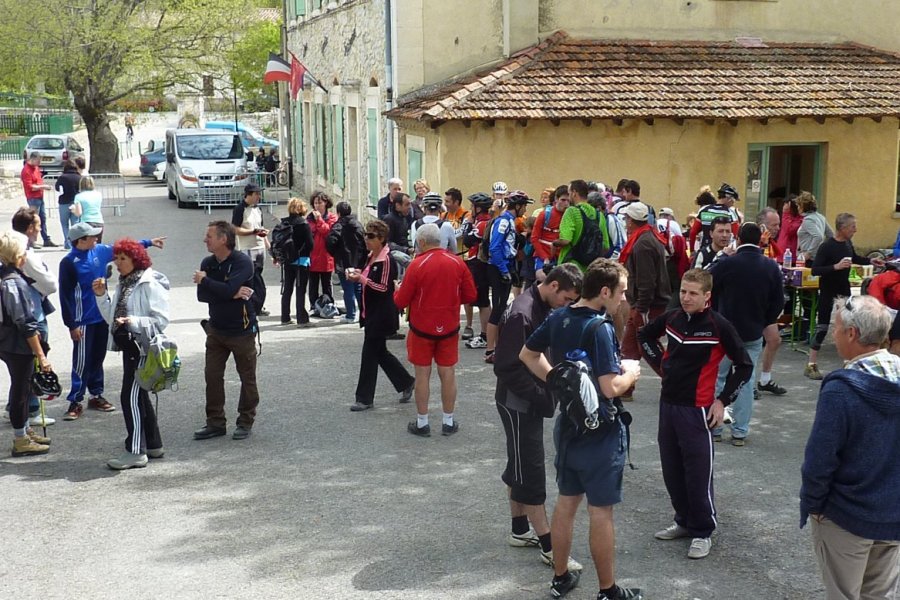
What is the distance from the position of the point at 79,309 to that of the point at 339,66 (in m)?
15.5

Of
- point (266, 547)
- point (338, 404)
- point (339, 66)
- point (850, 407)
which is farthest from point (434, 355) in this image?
point (339, 66)

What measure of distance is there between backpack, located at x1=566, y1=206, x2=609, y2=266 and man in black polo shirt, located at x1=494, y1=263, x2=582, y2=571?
4.75 meters

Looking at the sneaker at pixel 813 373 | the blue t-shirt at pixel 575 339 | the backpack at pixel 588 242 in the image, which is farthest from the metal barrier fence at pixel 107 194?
the blue t-shirt at pixel 575 339

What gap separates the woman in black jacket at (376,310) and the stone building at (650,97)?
254 inches

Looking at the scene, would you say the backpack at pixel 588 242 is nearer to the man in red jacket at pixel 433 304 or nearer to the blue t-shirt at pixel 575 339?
the man in red jacket at pixel 433 304

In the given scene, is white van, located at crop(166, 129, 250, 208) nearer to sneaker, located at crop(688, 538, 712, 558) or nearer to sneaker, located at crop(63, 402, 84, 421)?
sneaker, located at crop(63, 402, 84, 421)

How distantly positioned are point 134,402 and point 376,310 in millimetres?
2278

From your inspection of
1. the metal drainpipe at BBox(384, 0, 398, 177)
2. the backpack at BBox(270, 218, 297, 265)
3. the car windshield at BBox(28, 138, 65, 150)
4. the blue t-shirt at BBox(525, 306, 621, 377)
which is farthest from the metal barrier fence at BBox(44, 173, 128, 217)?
the blue t-shirt at BBox(525, 306, 621, 377)

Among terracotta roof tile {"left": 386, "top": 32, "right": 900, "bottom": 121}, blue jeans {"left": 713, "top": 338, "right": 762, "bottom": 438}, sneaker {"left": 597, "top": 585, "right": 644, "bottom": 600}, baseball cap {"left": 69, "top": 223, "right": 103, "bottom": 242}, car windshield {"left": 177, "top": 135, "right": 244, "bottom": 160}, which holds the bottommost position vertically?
sneaker {"left": 597, "top": 585, "right": 644, "bottom": 600}

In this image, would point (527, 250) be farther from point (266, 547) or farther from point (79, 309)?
point (266, 547)

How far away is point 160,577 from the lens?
20.2ft

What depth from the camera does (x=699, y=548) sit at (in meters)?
6.35

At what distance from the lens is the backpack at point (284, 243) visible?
1336 centimetres

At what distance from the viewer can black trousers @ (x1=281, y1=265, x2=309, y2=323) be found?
13617 millimetres
